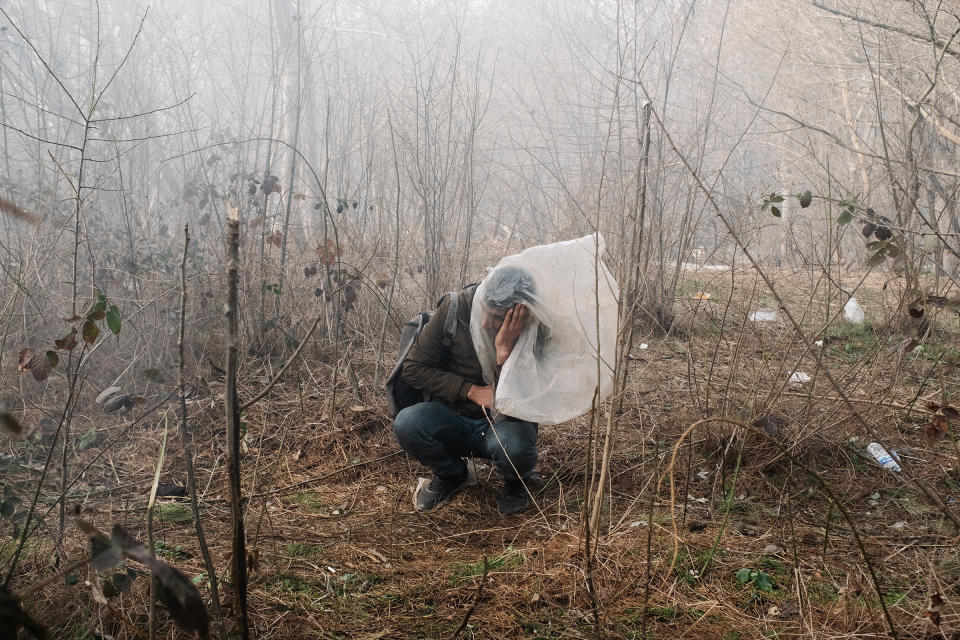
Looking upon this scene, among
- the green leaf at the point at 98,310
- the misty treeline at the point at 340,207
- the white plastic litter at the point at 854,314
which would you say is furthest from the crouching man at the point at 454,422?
the white plastic litter at the point at 854,314

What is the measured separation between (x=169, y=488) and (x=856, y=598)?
2.69m

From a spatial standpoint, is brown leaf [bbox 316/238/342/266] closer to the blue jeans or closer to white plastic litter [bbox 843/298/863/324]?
the blue jeans

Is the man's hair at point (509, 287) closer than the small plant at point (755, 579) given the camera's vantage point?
No

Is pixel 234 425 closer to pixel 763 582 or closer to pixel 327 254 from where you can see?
pixel 763 582

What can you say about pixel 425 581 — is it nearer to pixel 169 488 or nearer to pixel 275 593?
pixel 275 593

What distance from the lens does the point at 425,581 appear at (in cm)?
221

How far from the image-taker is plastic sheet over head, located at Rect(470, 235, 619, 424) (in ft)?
8.28

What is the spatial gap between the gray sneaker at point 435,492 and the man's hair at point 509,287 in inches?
36.4

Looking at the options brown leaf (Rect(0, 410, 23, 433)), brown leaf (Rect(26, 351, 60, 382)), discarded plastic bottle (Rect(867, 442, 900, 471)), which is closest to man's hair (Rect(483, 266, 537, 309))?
brown leaf (Rect(26, 351, 60, 382))

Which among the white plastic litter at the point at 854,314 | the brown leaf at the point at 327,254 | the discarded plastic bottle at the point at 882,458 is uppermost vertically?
the brown leaf at the point at 327,254

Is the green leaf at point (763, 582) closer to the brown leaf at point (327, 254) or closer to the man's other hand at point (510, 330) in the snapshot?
the man's other hand at point (510, 330)

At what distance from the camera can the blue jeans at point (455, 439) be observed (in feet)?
9.31

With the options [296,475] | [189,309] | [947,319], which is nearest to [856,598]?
[296,475]

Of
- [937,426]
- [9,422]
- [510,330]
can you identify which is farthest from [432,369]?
[9,422]
